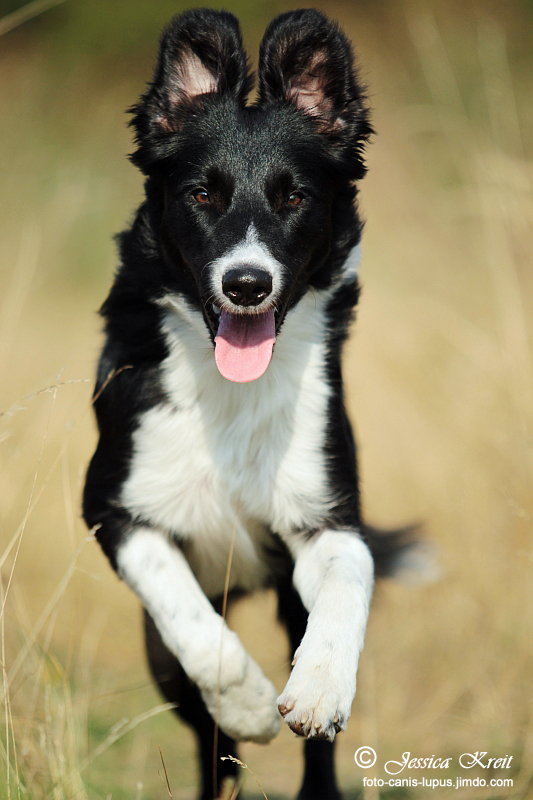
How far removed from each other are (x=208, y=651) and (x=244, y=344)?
4.08 feet

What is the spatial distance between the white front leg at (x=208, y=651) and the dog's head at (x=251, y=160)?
900 mm

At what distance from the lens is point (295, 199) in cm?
353

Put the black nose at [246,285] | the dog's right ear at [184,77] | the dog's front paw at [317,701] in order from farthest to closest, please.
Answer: the dog's right ear at [184,77] < the black nose at [246,285] < the dog's front paw at [317,701]

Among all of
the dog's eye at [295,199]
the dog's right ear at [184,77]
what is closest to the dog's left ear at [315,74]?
the dog's right ear at [184,77]

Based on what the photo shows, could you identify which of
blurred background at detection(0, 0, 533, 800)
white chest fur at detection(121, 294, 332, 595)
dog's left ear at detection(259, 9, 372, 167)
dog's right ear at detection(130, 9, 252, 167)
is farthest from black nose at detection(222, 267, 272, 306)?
dog's left ear at detection(259, 9, 372, 167)

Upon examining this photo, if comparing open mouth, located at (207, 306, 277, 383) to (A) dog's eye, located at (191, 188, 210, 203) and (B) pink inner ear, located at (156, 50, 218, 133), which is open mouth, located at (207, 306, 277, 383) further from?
(B) pink inner ear, located at (156, 50, 218, 133)

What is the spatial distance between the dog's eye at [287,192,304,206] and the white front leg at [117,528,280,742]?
1.66 meters

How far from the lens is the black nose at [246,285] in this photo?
3041 mm

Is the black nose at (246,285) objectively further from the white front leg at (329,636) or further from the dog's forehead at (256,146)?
the white front leg at (329,636)

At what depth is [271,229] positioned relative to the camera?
3.33 m

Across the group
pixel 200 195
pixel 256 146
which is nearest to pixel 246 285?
pixel 200 195

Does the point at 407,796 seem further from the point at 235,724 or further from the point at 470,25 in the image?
the point at 470,25

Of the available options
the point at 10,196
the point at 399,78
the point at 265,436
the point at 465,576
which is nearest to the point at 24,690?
the point at 265,436

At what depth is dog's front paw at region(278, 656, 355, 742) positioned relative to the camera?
2.53 m
